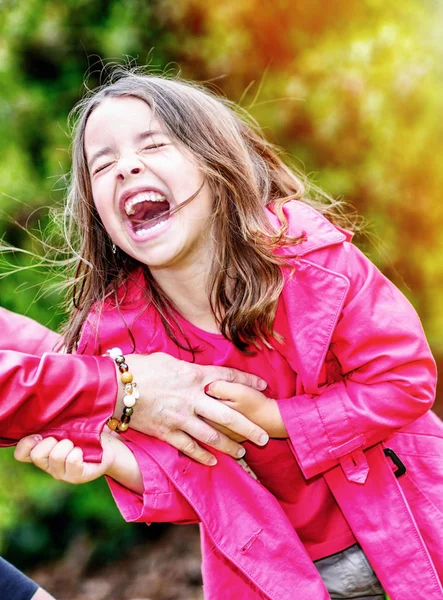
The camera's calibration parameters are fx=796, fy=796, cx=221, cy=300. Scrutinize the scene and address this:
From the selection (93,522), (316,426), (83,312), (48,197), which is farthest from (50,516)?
(316,426)

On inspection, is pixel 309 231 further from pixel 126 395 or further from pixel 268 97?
pixel 268 97

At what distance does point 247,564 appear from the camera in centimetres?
195

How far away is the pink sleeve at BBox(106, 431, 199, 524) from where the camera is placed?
1949mm

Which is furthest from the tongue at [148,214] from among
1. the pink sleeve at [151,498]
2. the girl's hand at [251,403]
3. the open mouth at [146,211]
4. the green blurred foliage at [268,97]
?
the green blurred foliage at [268,97]

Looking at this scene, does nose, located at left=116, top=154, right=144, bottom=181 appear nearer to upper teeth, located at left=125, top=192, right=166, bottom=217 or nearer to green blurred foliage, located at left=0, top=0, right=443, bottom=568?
upper teeth, located at left=125, top=192, right=166, bottom=217

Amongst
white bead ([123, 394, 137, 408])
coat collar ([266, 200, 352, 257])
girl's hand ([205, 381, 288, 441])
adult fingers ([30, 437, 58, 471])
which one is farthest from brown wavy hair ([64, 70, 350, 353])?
adult fingers ([30, 437, 58, 471])

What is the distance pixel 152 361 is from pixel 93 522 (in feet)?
6.71

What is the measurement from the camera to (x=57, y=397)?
1.84 meters

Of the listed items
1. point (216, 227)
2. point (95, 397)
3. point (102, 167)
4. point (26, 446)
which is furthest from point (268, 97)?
point (26, 446)

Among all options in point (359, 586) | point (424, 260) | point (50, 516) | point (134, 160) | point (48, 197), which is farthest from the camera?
point (424, 260)

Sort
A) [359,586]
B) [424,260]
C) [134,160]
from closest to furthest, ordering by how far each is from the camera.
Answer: [134,160]
[359,586]
[424,260]

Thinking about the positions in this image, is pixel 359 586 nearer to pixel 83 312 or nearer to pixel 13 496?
pixel 83 312

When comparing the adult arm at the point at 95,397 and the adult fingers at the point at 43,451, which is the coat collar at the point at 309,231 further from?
the adult fingers at the point at 43,451

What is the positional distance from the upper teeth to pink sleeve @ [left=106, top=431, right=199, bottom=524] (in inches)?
23.0
